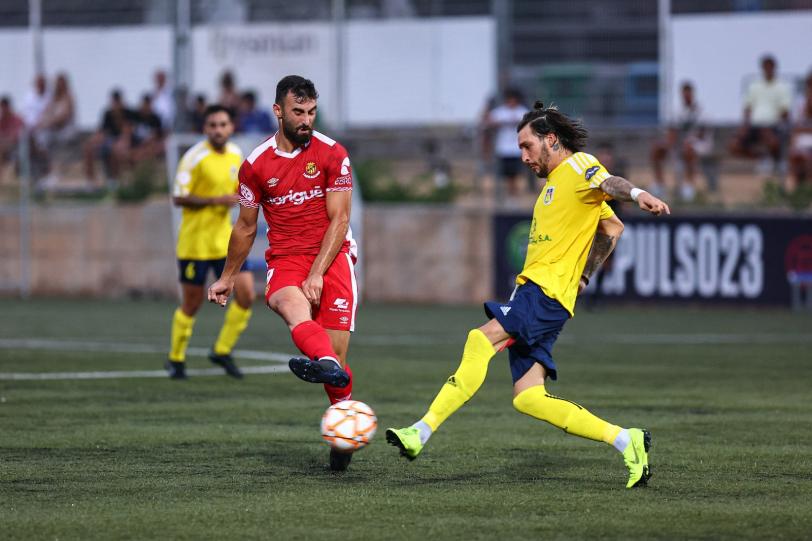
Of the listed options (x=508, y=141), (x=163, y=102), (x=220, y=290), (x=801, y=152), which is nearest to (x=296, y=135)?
(x=220, y=290)

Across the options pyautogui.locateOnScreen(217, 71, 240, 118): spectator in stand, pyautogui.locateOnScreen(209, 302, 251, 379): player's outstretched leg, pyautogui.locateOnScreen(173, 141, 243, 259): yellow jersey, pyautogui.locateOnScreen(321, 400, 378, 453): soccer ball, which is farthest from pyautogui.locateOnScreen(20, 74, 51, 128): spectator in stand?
pyautogui.locateOnScreen(321, 400, 378, 453): soccer ball

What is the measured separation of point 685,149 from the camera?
74.9ft

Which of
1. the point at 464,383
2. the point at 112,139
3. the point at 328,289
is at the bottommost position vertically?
the point at 464,383

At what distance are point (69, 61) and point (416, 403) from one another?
16571 mm

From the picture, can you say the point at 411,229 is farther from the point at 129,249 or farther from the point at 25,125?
the point at 25,125

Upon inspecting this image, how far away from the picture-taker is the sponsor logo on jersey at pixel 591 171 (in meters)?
7.96

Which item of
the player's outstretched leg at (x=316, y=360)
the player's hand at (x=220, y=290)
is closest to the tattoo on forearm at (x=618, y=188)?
the player's outstretched leg at (x=316, y=360)

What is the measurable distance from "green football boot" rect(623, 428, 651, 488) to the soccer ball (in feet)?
4.52

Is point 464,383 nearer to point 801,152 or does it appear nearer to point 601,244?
point 601,244

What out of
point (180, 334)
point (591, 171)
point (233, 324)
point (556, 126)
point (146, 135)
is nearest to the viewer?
point (591, 171)

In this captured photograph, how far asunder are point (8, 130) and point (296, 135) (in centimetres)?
1872

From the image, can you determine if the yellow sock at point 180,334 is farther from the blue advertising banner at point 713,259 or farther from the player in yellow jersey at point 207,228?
the blue advertising banner at point 713,259

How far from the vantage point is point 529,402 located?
7.96 metres

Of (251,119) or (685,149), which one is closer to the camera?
(685,149)
